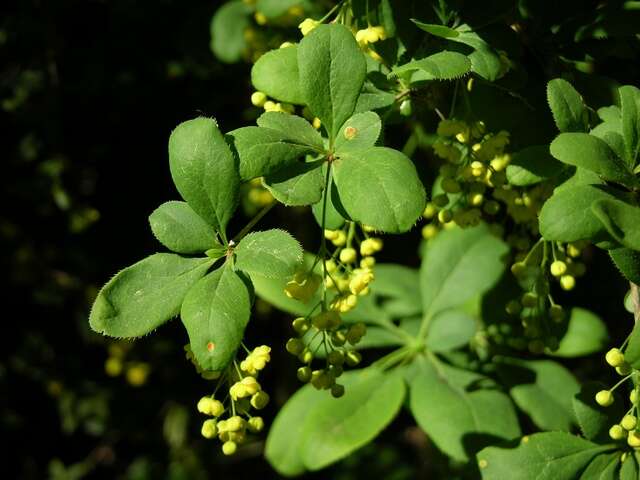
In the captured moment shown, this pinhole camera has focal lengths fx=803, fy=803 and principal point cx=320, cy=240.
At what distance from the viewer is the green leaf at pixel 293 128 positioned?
1.10 m

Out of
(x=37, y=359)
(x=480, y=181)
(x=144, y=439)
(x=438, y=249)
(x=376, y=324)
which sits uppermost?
(x=480, y=181)

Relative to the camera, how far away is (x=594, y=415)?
52.5 inches

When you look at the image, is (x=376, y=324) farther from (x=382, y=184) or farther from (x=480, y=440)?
(x=382, y=184)

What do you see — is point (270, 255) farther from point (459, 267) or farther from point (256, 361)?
point (459, 267)

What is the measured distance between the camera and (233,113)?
2486mm

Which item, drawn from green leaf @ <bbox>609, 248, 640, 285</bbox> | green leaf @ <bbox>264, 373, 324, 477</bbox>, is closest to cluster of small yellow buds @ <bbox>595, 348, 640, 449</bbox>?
green leaf @ <bbox>609, 248, 640, 285</bbox>

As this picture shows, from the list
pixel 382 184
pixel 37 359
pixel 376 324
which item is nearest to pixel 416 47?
pixel 382 184

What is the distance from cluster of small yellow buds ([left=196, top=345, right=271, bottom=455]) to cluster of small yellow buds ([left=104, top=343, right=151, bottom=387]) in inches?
73.4

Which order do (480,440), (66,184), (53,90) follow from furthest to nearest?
(66,184) → (53,90) → (480,440)

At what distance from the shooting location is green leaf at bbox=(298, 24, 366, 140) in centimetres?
112

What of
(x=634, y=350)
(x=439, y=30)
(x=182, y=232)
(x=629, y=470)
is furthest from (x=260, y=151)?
(x=629, y=470)

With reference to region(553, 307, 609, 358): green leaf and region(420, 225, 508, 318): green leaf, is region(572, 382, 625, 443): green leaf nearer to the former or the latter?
region(553, 307, 609, 358): green leaf

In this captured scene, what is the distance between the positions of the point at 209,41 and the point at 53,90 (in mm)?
537

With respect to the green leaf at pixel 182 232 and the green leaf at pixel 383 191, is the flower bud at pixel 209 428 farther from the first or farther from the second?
the green leaf at pixel 383 191
